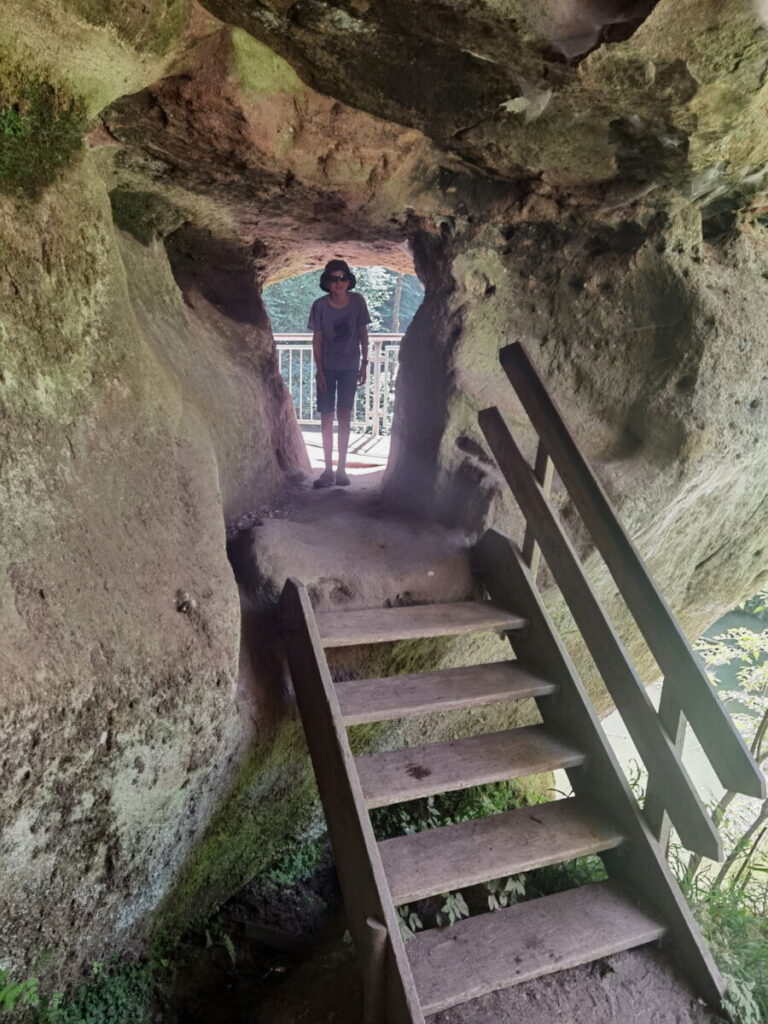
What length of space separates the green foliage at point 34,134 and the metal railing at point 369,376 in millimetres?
9882

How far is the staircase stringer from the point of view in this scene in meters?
2.72

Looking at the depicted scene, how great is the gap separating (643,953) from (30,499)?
2991 millimetres

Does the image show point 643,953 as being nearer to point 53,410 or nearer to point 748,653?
point 53,410

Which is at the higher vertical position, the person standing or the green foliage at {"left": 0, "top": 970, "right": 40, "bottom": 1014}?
the person standing

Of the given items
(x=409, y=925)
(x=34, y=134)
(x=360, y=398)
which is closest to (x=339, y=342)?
(x=34, y=134)

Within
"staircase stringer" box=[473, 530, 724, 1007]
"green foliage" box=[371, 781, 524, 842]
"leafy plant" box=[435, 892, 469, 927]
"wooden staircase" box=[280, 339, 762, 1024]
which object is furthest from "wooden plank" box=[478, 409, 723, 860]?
"green foliage" box=[371, 781, 524, 842]

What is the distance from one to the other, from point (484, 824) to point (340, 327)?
14.1 ft

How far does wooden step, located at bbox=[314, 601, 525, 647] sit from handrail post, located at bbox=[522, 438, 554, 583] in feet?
0.98

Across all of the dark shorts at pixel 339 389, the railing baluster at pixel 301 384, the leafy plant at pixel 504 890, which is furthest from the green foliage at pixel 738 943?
the railing baluster at pixel 301 384

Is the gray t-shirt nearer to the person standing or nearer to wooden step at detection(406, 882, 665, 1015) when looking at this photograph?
the person standing

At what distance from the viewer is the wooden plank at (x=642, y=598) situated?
8.29 feet

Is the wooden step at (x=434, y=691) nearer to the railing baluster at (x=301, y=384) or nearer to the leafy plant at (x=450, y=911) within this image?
the leafy plant at (x=450, y=911)

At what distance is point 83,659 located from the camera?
2412mm

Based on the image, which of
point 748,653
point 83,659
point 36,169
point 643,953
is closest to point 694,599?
point 748,653
